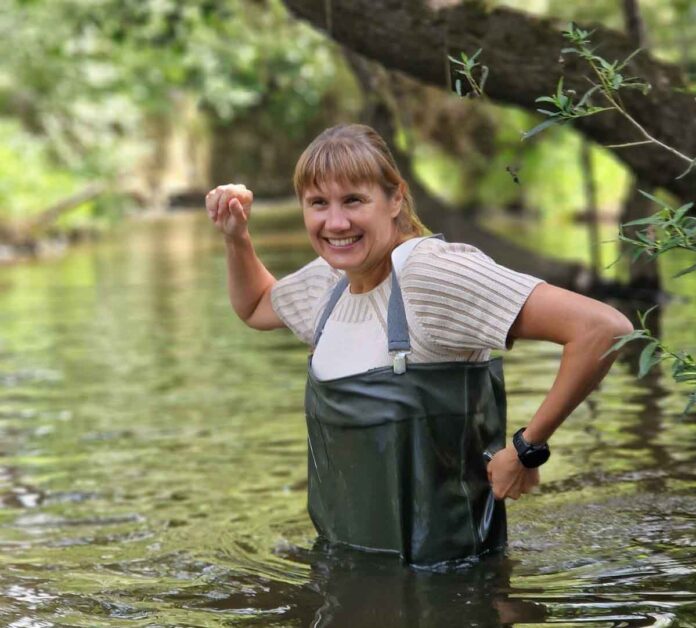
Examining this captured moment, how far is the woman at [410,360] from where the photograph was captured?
4.05 meters

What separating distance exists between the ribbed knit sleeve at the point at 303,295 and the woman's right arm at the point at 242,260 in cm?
10

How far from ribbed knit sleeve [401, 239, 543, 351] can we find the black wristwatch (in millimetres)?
307

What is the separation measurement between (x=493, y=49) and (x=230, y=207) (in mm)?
3556

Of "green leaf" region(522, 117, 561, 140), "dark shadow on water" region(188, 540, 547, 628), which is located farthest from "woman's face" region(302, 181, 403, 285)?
"dark shadow on water" region(188, 540, 547, 628)

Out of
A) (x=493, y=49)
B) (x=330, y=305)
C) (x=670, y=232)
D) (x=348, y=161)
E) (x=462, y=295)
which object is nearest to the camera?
(x=670, y=232)

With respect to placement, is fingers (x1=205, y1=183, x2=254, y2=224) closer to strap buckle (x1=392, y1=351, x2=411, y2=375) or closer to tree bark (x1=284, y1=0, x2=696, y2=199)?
strap buckle (x1=392, y1=351, x2=411, y2=375)

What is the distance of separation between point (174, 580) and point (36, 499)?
1741mm

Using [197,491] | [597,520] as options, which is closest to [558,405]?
[597,520]

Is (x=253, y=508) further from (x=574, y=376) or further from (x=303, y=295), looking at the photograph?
(x=574, y=376)

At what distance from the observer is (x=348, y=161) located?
13.8 feet

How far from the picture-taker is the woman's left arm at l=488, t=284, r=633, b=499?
395cm

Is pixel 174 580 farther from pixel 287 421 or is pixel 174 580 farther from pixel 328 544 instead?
pixel 287 421

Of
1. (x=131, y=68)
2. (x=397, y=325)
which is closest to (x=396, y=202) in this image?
(x=397, y=325)

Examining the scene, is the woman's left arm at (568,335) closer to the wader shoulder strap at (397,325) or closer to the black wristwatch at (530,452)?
the black wristwatch at (530,452)
